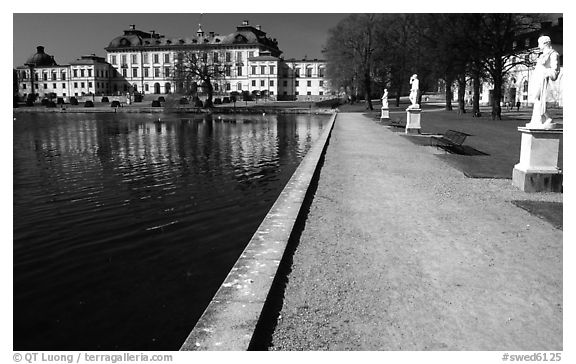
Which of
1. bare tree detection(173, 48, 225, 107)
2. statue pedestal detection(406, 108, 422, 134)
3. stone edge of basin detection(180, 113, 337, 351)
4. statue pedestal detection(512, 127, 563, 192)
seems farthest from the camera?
bare tree detection(173, 48, 225, 107)

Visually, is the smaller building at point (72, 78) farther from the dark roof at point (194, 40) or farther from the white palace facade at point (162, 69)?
the dark roof at point (194, 40)

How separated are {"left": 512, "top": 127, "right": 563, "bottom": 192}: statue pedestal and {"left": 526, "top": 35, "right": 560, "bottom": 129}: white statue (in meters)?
0.18

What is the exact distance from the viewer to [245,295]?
4.28m

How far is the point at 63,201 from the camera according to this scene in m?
9.70

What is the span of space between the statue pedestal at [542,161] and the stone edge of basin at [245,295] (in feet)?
15.9

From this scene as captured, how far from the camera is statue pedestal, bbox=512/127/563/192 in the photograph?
9094 millimetres

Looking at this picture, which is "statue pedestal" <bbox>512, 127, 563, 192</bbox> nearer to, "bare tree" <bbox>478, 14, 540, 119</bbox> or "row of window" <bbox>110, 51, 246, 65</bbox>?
"bare tree" <bbox>478, 14, 540, 119</bbox>

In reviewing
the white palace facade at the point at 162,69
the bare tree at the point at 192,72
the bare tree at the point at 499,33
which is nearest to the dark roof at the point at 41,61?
the white palace facade at the point at 162,69

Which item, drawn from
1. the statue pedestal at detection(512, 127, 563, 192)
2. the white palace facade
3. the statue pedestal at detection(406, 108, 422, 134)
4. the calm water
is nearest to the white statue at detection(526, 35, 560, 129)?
the statue pedestal at detection(512, 127, 563, 192)

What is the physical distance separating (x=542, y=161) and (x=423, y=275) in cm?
547

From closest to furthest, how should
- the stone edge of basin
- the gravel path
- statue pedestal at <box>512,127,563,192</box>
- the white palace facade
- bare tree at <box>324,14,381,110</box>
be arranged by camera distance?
the stone edge of basin
the gravel path
statue pedestal at <box>512,127,563,192</box>
bare tree at <box>324,14,381,110</box>
the white palace facade

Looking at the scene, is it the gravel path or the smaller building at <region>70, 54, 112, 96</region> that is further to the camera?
the smaller building at <region>70, 54, 112, 96</region>
